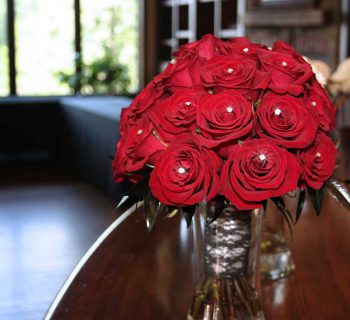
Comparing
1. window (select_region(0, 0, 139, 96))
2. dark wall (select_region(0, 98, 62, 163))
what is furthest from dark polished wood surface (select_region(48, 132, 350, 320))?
window (select_region(0, 0, 139, 96))

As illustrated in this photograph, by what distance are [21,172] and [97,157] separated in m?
1.12

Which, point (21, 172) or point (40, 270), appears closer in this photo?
point (40, 270)

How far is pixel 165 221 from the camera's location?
169 centimetres

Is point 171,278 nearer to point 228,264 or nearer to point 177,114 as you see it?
point 228,264

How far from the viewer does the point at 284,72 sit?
0.96 metres

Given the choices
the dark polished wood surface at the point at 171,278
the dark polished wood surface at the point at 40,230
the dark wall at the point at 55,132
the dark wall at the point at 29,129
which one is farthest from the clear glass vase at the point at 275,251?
the dark wall at the point at 29,129

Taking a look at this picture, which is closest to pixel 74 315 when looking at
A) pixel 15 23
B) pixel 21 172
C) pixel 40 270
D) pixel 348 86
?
pixel 348 86

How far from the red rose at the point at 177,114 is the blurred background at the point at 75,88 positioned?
0.67 metres

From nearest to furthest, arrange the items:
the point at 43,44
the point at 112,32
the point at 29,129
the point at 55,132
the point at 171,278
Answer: the point at 171,278, the point at 29,129, the point at 55,132, the point at 43,44, the point at 112,32

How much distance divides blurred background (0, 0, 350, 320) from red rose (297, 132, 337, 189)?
711mm

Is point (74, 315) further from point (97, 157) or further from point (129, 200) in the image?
point (97, 157)

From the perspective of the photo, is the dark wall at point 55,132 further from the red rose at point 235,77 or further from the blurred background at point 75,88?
the red rose at point 235,77

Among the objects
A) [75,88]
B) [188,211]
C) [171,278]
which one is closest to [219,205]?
[188,211]

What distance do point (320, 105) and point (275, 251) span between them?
0.45 meters
